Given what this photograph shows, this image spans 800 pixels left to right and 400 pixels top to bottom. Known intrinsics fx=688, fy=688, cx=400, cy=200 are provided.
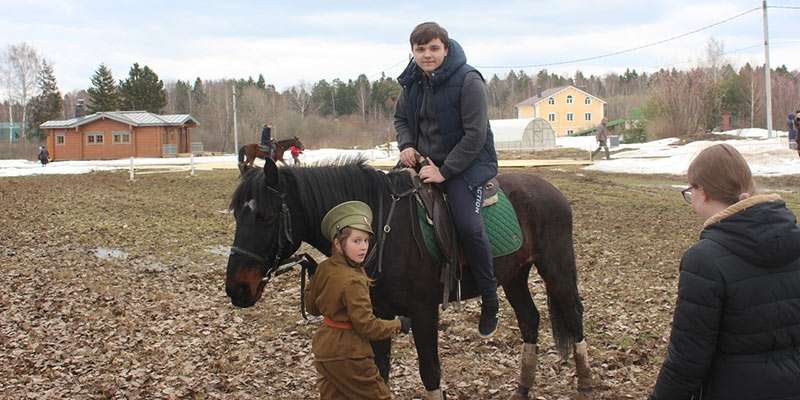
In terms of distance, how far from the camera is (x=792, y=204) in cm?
1708

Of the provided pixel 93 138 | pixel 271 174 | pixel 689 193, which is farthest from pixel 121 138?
pixel 689 193

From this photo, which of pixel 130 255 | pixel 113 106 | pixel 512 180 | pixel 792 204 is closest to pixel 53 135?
pixel 113 106

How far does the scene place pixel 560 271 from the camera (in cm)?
565

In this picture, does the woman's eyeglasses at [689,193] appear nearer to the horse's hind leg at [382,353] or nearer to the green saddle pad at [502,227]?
the green saddle pad at [502,227]

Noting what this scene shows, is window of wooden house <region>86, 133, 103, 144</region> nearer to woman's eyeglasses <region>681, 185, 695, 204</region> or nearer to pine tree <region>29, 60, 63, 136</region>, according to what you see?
pine tree <region>29, 60, 63, 136</region>

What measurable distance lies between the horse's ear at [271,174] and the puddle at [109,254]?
910 centimetres

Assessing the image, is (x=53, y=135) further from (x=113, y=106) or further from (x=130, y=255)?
(x=130, y=255)

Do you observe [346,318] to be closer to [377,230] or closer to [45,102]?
[377,230]

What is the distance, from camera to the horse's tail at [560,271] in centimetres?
555

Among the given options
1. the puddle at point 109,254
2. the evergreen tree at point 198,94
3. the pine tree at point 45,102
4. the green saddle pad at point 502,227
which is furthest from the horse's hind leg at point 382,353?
the evergreen tree at point 198,94

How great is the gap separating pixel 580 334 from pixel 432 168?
2084 mm

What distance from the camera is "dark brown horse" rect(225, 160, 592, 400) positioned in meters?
4.16

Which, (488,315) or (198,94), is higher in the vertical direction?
(198,94)

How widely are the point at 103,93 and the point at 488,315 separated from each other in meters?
83.8
